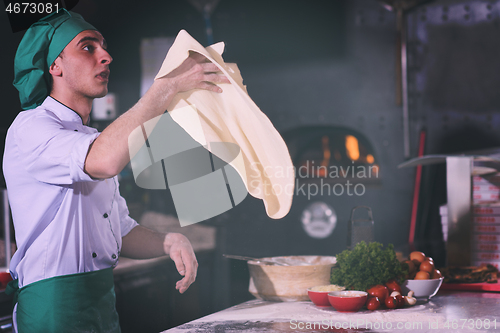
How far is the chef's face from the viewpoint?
4.71ft

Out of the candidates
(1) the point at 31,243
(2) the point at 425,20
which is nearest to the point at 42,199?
(1) the point at 31,243

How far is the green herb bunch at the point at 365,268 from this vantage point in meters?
1.68

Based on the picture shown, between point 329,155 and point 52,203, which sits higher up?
point 329,155

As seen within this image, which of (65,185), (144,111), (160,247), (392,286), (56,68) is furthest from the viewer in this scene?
(392,286)

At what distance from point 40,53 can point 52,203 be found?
43 centimetres

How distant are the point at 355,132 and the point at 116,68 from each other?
1.99 metres

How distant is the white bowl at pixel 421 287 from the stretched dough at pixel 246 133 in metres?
0.66

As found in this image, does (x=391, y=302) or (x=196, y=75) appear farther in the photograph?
(x=391, y=302)

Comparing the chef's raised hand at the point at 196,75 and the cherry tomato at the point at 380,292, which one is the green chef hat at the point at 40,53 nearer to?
the chef's raised hand at the point at 196,75

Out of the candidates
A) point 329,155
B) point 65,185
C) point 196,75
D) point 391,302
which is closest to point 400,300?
point 391,302

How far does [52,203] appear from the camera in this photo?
133 cm

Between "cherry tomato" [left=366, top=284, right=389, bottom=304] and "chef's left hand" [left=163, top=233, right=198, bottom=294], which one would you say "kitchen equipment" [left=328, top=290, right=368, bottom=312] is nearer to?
"cherry tomato" [left=366, top=284, right=389, bottom=304]

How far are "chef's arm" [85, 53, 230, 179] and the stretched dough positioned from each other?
0.04 metres

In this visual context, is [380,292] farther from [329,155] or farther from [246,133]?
[329,155]
